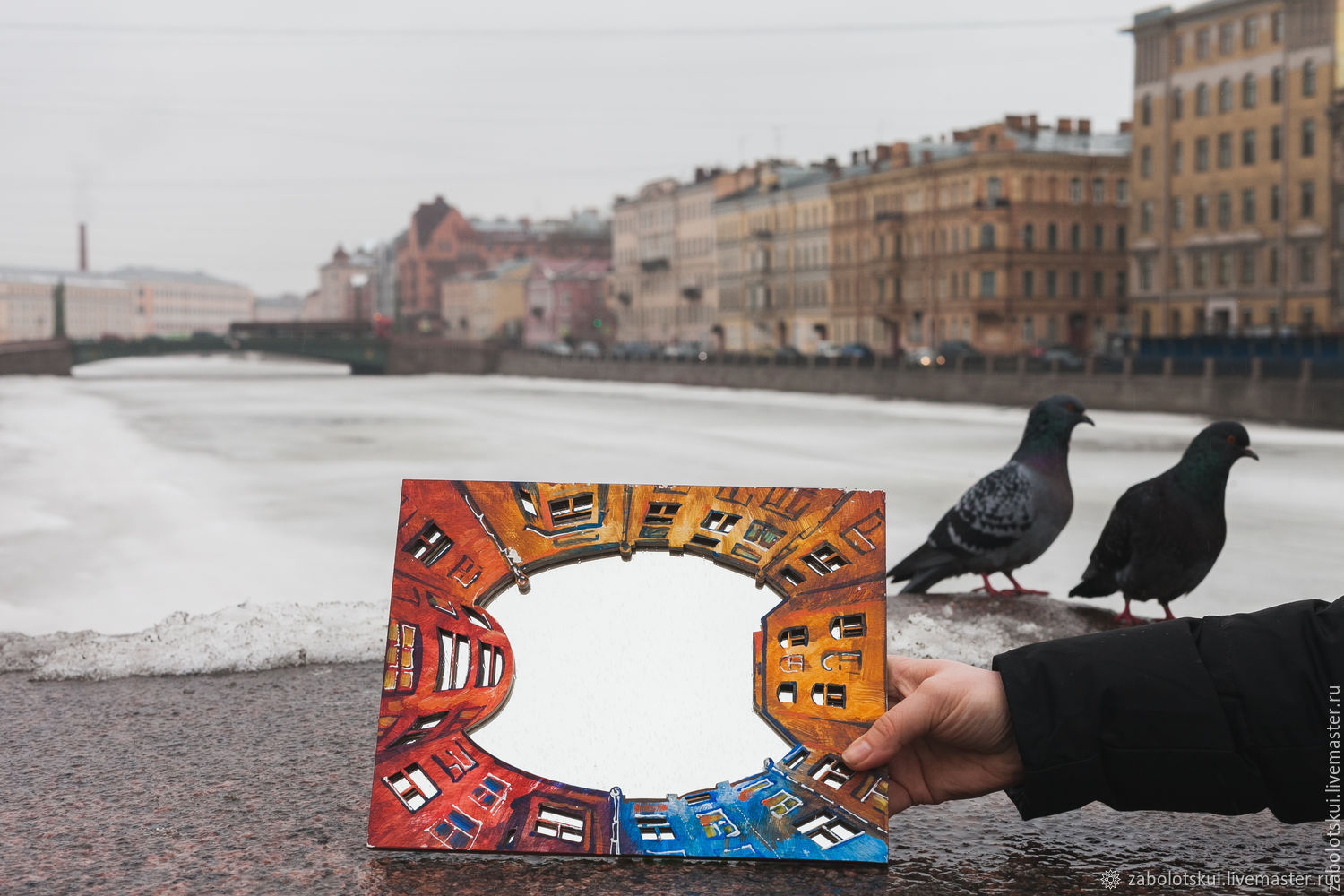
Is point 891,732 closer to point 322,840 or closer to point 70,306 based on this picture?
point 322,840

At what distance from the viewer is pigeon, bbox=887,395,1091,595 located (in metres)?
6.40

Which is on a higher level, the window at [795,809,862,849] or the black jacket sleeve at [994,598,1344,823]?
the black jacket sleeve at [994,598,1344,823]

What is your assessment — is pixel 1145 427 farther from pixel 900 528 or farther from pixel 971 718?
pixel 971 718

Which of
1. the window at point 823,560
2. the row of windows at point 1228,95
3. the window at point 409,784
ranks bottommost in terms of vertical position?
the window at point 409,784

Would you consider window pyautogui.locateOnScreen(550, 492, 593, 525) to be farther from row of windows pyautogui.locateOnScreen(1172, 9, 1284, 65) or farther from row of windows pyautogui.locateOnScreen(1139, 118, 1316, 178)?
row of windows pyautogui.locateOnScreen(1172, 9, 1284, 65)

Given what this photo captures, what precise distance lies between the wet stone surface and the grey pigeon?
8.79ft

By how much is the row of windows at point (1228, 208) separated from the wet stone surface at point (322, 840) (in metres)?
50.8

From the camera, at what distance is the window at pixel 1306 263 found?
1956 inches

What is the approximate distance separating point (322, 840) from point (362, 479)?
54.0ft

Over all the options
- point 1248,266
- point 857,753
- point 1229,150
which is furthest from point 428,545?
point 1229,150

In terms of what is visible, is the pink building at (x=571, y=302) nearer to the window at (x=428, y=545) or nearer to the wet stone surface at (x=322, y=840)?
the wet stone surface at (x=322, y=840)

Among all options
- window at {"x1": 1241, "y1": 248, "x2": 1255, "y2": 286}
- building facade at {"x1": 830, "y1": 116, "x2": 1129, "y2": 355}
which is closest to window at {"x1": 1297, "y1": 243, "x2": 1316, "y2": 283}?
window at {"x1": 1241, "y1": 248, "x2": 1255, "y2": 286}

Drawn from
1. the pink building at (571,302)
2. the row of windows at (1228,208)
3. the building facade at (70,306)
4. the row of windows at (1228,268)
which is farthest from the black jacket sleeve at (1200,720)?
the building facade at (70,306)

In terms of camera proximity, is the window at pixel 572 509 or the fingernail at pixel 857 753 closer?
the fingernail at pixel 857 753
